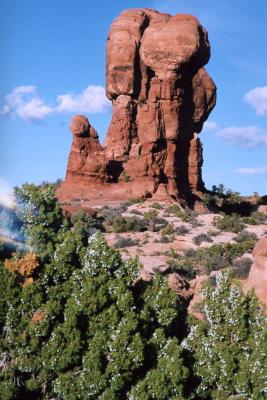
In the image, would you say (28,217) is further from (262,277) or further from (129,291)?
(262,277)

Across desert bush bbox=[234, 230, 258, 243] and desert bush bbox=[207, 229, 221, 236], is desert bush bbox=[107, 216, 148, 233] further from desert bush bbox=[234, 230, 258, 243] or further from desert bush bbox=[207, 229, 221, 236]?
desert bush bbox=[234, 230, 258, 243]

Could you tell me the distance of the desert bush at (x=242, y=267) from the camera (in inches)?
808

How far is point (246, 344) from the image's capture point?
14.2 m

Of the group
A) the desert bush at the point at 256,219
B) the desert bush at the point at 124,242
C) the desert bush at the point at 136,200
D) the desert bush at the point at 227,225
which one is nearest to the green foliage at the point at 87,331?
the desert bush at the point at 124,242

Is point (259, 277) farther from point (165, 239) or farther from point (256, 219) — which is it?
point (256, 219)

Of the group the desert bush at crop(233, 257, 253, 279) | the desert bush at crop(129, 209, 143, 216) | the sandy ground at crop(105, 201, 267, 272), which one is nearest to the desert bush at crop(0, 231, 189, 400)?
the sandy ground at crop(105, 201, 267, 272)

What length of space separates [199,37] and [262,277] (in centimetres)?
2915

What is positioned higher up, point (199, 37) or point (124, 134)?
point (199, 37)

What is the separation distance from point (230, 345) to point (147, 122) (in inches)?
1133

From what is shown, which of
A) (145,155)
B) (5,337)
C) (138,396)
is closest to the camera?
(138,396)

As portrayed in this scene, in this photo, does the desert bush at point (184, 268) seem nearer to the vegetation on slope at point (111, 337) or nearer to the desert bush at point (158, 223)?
the vegetation on slope at point (111, 337)

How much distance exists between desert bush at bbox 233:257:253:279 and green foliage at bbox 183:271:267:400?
562 centimetres

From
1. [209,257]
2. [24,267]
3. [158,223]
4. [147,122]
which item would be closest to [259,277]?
[24,267]

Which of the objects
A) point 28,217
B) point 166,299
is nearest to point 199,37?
point 28,217
